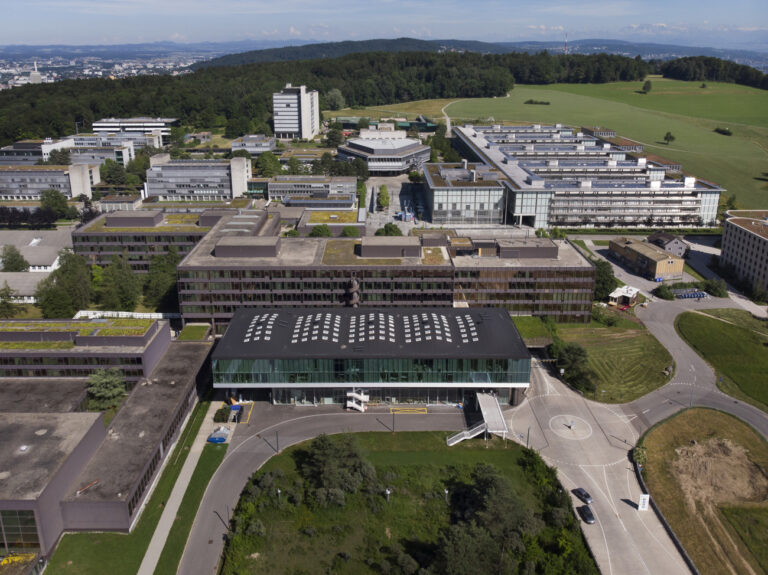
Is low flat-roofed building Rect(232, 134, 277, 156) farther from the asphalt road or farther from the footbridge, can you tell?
the footbridge

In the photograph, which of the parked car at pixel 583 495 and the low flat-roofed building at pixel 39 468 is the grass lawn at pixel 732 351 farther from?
the low flat-roofed building at pixel 39 468

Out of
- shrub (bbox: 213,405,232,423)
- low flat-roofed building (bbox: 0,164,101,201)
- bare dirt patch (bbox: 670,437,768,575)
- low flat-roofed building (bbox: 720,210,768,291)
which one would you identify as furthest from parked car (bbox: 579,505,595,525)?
low flat-roofed building (bbox: 0,164,101,201)

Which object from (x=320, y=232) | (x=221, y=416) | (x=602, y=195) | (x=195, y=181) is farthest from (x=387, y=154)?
(x=221, y=416)

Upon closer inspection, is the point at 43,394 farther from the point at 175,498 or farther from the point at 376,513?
the point at 376,513

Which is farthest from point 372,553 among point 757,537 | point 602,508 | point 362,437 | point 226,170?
point 226,170

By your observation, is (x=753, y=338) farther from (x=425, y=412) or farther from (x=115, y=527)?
(x=115, y=527)
